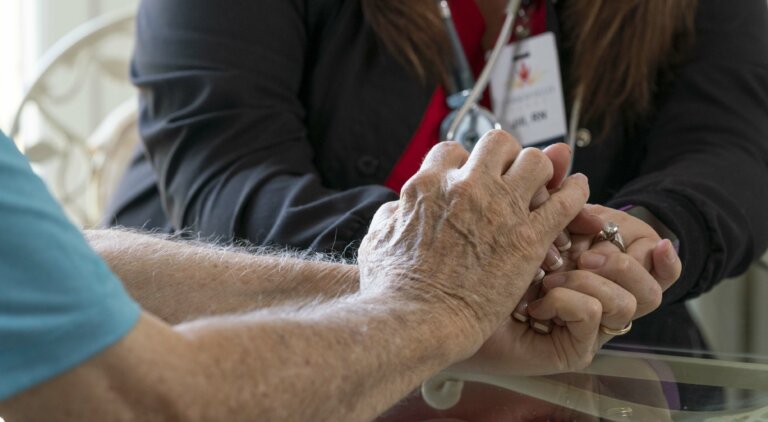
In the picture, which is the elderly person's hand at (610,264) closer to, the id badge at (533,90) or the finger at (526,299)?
the finger at (526,299)

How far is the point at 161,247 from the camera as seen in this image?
90 centimetres

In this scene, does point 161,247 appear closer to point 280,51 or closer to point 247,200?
point 247,200

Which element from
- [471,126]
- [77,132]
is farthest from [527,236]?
[77,132]

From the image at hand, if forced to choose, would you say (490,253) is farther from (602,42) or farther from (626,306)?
(602,42)

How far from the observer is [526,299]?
86cm

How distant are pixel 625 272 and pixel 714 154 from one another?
370 mm

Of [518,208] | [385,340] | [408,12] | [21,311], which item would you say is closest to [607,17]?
[408,12]

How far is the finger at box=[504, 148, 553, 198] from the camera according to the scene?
81 centimetres

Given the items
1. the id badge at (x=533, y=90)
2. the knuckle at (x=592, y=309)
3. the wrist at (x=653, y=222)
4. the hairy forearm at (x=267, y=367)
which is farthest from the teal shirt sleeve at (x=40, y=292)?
the id badge at (x=533, y=90)

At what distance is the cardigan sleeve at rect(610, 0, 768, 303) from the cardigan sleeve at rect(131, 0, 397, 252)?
0.36 meters

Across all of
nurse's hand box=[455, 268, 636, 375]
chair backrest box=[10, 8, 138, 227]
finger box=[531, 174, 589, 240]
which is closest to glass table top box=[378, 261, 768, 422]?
nurse's hand box=[455, 268, 636, 375]

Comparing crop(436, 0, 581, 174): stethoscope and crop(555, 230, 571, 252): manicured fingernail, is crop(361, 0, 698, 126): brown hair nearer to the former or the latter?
crop(436, 0, 581, 174): stethoscope

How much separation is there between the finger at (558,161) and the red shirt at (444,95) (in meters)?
0.34

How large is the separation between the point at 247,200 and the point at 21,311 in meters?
0.64
